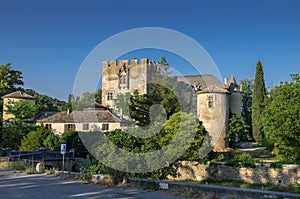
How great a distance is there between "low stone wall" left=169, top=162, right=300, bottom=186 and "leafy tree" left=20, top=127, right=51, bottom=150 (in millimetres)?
20722

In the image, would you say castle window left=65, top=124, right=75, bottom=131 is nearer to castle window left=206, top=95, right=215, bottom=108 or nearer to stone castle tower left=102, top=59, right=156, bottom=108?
stone castle tower left=102, top=59, right=156, bottom=108

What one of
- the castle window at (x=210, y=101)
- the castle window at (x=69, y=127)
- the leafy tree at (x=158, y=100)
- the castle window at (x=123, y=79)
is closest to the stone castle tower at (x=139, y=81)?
the castle window at (x=123, y=79)

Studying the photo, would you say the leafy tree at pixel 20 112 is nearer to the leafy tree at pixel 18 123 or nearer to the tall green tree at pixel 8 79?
the leafy tree at pixel 18 123

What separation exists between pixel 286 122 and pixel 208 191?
13279 mm

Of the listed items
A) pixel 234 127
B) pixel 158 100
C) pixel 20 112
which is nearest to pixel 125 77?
pixel 158 100

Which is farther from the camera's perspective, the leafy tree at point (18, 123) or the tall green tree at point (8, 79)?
the tall green tree at point (8, 79)

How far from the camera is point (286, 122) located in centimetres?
2027

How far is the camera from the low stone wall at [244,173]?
1994 cm

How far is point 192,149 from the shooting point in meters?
20.7

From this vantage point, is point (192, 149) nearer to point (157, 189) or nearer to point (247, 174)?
point (247, 174)

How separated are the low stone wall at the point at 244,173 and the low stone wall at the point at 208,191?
10343 mm

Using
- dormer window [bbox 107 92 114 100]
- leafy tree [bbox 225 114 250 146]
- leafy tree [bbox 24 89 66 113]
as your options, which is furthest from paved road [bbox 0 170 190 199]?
dormer window [bbox 107 92 114 100]

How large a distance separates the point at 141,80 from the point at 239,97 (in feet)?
55.6

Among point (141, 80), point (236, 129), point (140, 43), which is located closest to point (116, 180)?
point (140, 43)
